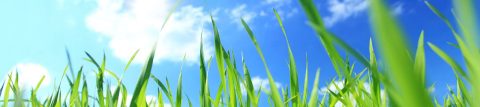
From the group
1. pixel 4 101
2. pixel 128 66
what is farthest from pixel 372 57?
pixel 4 101

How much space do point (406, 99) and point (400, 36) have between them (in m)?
0.03

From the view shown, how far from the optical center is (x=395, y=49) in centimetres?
15

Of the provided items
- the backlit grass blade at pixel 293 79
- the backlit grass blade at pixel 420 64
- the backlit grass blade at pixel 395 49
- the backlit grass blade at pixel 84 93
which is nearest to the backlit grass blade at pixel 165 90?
the backlit grass blade at pixel 84 93

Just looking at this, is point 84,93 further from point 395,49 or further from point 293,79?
point 395,49

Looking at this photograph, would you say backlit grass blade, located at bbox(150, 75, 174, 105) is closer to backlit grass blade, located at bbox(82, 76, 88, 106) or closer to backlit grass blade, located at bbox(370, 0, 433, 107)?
backlit grass blade, located at bbox(82, 76, 88, 106)

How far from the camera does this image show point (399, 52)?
0.15 metres

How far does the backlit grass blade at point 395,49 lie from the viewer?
15 cm

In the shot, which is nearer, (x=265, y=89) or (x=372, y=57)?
(x=372, y=57)

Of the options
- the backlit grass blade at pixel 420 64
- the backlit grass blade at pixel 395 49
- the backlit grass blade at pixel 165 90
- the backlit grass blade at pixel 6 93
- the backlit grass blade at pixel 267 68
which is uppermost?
the backlit grass blade at pixel 6 93

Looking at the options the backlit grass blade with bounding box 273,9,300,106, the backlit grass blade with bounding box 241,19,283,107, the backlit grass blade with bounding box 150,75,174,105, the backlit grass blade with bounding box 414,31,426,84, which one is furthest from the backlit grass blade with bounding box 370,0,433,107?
the backlit grass blade with bounding box 150,75,174,105

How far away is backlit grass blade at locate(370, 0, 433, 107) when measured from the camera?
149 millimetres

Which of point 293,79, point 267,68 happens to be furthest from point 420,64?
point 293,79

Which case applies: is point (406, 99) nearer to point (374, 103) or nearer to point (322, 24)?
point (322, 24)

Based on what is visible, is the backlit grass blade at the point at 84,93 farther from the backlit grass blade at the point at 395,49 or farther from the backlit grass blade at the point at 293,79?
the backlit grass blade at the point at 395,49
